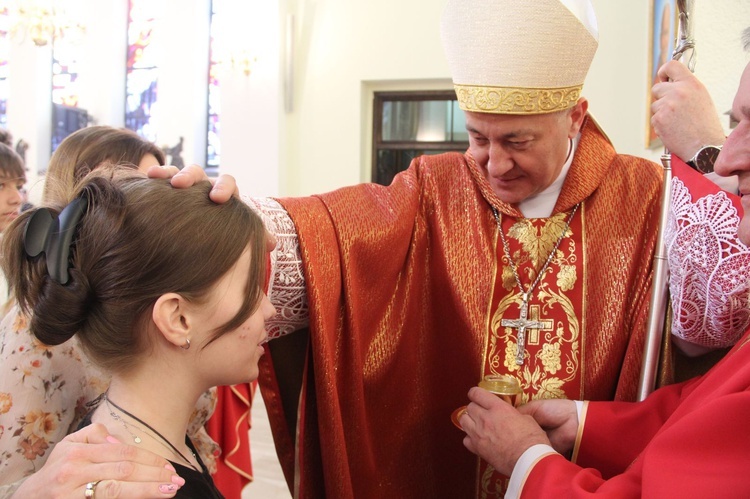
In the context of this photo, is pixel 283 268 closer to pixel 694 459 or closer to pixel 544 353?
pixel 544 353

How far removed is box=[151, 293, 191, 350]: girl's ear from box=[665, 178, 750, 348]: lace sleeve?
1038mm

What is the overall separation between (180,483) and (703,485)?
2.51 ft

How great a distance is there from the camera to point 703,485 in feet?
3.29

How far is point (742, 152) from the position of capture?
1224 mm

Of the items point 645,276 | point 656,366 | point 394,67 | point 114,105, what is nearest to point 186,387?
point 656,366

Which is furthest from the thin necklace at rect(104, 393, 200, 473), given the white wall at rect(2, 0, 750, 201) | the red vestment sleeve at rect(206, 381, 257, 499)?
the white wall at rect(2, 0, 750, 201)

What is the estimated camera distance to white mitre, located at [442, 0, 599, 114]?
72.1 inches

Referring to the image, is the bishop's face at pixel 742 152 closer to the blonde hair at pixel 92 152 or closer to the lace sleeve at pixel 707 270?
the lace sleeve at pixel 707 270

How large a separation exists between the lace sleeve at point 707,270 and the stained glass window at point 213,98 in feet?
26.7

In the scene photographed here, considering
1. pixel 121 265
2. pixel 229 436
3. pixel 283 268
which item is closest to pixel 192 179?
pixel 121 265

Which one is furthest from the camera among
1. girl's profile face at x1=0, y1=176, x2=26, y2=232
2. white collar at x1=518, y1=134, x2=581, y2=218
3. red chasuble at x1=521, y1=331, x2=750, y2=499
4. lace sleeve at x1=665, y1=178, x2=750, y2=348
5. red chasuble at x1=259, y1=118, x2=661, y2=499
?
girl's profile face at x1=0, y1=176, x2=26, y2=232

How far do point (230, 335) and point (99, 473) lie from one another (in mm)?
315

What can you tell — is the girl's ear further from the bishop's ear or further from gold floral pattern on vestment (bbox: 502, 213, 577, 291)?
the bishop's ear

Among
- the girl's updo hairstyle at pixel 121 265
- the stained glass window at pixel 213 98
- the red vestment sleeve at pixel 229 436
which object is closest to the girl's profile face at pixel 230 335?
the girl's updo hairstyle at pixel 121 265
